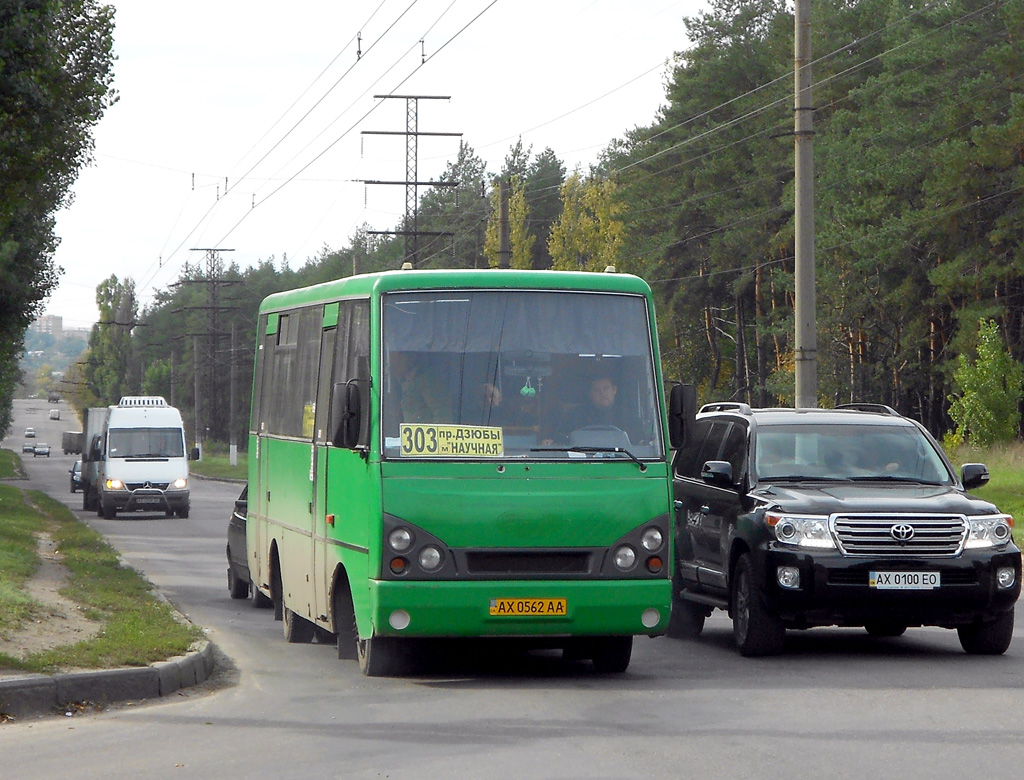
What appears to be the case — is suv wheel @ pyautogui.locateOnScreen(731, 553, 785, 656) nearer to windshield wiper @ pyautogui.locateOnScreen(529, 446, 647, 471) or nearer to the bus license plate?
windshield wiper @ pyautogui.locateOnScreen(529, 446, 647, 471)

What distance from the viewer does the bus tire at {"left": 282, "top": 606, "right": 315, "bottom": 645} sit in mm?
14164

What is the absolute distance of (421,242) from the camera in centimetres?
12769

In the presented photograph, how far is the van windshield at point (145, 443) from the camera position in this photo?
134ft

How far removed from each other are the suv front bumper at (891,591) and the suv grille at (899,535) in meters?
0.06

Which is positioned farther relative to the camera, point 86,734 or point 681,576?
point 681,576

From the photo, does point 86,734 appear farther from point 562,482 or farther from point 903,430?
point 903,430

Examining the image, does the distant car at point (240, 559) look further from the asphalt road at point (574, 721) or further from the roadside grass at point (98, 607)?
the asphalt road at point (574, 721)

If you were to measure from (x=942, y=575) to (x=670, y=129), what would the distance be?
63.3 m

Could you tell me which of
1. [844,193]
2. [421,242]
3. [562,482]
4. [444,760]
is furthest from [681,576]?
[421,242]

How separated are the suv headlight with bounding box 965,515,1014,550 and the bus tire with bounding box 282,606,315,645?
18.7ft

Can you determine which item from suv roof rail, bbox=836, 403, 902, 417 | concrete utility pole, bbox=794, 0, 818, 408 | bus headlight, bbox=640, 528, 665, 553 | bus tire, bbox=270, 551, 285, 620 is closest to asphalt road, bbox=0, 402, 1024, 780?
bus headlight, bbox=640, 528, 665, 553

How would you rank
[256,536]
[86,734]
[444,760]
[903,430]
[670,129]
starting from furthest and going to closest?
[670,129]
[256,536]
[903,430]
[86,734]
[444,760]

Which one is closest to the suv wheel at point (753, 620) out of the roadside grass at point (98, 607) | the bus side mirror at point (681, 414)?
the bus side mirror at point (681, 414)

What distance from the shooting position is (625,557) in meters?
10.8
